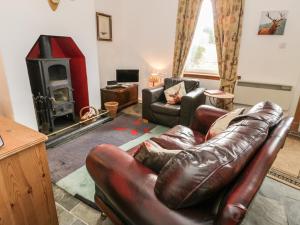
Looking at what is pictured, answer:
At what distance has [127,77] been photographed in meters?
4.29

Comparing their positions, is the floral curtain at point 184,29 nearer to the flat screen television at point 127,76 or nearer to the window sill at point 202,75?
the window sill at point 202,75

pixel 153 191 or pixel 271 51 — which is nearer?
pixel 153 191

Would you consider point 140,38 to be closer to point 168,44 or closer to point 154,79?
point 168,44

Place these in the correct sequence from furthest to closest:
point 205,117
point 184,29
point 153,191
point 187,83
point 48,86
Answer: point 184,29, point 187,83, point 48,86, point 205,117, point 153,191

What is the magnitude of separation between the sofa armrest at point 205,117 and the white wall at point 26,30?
226 centimetres

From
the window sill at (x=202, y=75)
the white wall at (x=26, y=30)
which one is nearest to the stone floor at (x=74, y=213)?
the white wall at (x=26, y=30)

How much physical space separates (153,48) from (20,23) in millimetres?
2497

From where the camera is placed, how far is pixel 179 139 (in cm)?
185

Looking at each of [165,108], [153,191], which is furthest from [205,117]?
[153,191]

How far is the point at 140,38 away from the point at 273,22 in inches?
98.7

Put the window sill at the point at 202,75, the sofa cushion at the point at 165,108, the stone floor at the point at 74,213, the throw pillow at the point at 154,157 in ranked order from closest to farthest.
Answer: the throw pillow at the point at 154,157
the stone floor at the point at 74,213
the sofa cushion at the point at 165,108
the window sill at the point at 202,75

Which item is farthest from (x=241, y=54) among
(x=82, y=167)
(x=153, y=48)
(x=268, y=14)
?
(x=82, y=167)

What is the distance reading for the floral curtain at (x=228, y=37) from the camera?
3.18 m

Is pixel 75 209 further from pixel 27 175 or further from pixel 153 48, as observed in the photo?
pixel 153 48
